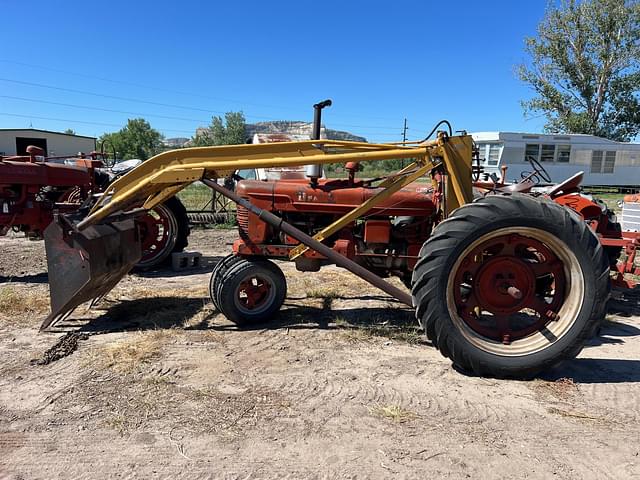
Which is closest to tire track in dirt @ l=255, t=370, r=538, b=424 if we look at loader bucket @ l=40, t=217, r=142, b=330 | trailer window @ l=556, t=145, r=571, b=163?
loader bucket @ l=40, t=217, r=142, b=330

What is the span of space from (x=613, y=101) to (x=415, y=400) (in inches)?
1196

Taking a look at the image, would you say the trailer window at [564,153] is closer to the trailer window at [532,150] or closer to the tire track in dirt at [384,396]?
the trailer window at [532,150]

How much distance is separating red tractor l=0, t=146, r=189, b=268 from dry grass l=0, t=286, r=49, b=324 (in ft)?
3.91

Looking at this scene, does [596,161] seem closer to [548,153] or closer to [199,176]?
[548,153]

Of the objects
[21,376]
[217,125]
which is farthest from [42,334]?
[217,125]

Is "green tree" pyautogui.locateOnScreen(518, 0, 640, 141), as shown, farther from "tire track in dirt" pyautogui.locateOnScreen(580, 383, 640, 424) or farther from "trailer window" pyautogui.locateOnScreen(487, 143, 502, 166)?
"tire track in dirt" pyautogui.locateOnScreen(580, 383, 640, 424)

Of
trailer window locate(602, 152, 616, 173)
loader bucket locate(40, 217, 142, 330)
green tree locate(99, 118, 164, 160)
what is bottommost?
loader bucket locate(40, 217, 142, 330)

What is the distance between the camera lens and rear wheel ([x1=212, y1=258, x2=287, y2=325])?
428 centimetres

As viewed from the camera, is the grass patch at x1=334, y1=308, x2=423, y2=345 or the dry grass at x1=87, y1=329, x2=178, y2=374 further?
the grass patch at x1=334, y1=308, x2=423, y2=345

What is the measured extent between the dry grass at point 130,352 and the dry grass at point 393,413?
5.71 feet

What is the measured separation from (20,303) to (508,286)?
15.6 ft

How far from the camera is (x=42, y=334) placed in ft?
13.3

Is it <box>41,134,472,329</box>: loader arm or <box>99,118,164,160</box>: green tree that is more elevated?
<box>99,118,164,160</box>: green tree

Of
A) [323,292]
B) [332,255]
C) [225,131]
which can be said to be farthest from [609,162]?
[225,131]
